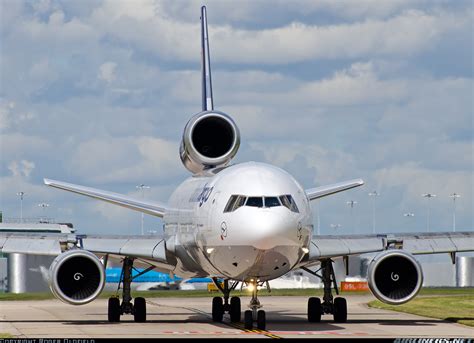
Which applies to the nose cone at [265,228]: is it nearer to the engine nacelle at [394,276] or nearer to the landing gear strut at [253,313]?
the landing gear strut at [253,313]

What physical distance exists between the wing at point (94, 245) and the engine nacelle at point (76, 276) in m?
1.83

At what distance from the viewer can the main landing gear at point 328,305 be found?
37.3 m

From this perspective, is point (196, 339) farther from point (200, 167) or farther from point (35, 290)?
point (35, 290)

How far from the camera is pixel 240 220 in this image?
30.8 metres

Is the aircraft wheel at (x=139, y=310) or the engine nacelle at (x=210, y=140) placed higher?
the engine nacelle at (x=210, y=140)

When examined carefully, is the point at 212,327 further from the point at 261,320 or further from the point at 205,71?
the point at 205,71

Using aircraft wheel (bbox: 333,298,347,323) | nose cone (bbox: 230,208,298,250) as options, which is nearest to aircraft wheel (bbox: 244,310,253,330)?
nose cone (bbox: 230,208,298,250)

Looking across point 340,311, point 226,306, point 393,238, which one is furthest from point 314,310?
point 226,306

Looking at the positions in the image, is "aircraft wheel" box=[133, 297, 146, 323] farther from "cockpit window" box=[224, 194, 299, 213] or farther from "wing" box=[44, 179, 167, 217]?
"cockpit window" box=[224, 194, 299, 213]

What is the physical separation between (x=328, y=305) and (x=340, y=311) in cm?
62

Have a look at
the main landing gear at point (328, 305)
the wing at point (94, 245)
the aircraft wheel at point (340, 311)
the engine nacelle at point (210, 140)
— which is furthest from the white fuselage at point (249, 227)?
the engine nacelle at point (210, 140)

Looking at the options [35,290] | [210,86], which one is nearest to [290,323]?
[210,86]

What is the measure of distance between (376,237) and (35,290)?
61.9 m

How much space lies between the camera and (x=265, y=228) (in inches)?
1183
